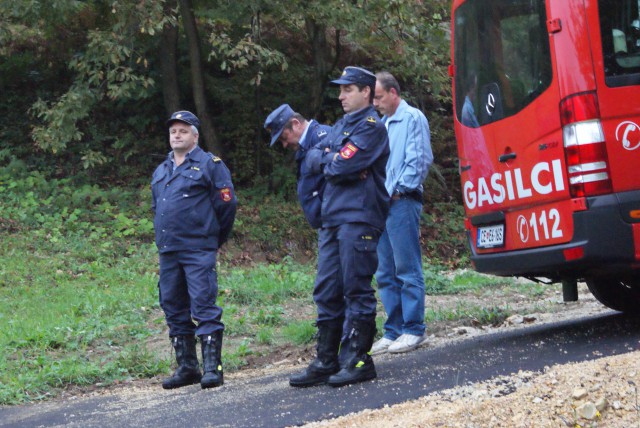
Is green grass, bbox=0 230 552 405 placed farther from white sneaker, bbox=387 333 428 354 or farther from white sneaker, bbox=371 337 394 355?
white sneaker, bbox=387 333 428 354

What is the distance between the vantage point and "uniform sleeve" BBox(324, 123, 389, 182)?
19.3 feet

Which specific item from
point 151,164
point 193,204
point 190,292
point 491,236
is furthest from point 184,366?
point 151,164

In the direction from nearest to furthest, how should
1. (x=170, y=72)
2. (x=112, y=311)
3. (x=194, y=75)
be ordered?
(x=112, y=311) < (x=194, y=75) < (x=170, y=72)

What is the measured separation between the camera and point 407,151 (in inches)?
282

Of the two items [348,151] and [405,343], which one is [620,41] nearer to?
[348,151]

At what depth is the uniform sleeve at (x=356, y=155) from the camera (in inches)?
231

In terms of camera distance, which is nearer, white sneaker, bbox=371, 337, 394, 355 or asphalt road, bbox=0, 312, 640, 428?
asphalt road, bbox=0, 312, 640, 428

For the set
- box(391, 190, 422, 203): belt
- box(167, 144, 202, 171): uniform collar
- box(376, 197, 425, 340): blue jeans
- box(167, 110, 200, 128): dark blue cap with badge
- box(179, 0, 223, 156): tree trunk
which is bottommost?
box(376, 197, 425, 340): blue jeans

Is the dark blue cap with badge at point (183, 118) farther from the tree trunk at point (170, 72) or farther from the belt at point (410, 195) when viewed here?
the tree trunk at point (170, 72)

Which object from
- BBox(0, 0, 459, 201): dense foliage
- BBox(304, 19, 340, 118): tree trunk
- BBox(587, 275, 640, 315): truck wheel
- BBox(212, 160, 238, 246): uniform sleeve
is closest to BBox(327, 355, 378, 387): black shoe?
BBox(212, 160, 238, 246): uniform sleeve

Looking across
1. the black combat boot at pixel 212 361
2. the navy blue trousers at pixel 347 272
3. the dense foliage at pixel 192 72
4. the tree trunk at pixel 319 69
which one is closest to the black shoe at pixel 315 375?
the navy blue trousers at pixel 347 272

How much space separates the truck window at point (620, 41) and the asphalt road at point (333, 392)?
5.66 ft

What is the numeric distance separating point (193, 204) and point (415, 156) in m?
1.69

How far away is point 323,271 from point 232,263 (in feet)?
24.6
